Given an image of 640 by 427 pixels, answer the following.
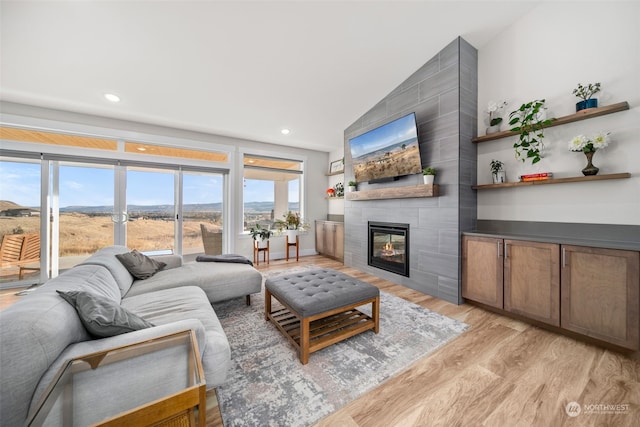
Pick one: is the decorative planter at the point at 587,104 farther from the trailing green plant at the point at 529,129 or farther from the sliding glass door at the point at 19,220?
the sliding glass door at the point at 19,220

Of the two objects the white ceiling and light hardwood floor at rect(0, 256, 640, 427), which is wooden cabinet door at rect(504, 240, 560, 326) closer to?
light hardwood floor at rect(0, 256, 640, 427)

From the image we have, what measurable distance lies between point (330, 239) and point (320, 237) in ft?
1.28

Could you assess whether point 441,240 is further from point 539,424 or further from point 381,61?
point 381,61

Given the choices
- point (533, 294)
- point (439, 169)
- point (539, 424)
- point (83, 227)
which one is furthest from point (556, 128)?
point (83, 227)

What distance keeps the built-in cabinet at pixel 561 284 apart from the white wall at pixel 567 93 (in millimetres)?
553

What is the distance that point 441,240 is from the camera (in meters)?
2.90

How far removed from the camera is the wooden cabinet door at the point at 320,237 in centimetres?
532

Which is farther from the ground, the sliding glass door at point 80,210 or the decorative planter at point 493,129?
the decorative planter at point 493,129

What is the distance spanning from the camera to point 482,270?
2568mm

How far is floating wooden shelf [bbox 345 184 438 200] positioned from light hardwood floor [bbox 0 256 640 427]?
161 centimetres

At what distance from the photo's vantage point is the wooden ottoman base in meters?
1.73

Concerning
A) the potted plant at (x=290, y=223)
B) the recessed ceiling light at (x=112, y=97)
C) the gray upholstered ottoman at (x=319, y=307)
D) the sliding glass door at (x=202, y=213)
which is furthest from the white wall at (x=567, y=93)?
the recessed ceiling light at (x=112, y=97)

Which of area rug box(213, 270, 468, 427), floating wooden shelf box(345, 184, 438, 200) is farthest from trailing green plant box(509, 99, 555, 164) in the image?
area rug box(213, 270, 468, 427)

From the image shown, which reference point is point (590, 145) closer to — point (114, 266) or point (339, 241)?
point (339, 241)
